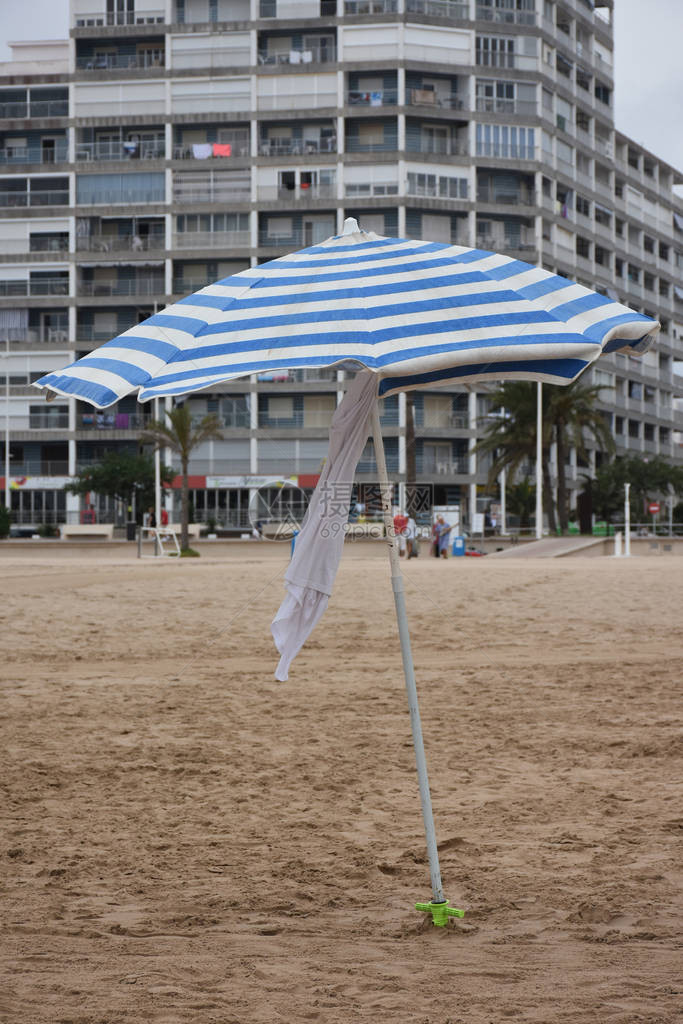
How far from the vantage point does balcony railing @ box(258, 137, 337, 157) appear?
67.9m

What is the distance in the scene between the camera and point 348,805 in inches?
275

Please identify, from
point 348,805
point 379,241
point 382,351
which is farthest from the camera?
point 348,805

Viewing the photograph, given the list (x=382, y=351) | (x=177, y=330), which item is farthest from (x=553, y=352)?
(x=177, y=330)

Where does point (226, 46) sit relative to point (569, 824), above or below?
above

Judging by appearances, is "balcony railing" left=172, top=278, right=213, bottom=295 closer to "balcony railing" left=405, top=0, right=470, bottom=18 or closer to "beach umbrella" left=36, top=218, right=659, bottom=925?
"balcony railing" left=405, top=0, right=470, bottom=18

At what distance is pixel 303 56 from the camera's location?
67562 millimetres

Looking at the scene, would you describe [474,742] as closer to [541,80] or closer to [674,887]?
[674,887]

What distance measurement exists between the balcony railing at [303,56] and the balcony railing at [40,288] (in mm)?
18132

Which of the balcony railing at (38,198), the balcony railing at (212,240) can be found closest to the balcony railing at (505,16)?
the balcony railing at (212,240)

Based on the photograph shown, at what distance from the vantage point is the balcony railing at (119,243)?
6850 cm

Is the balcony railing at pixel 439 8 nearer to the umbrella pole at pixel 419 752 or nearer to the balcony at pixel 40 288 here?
the balcony at pixel 40 288

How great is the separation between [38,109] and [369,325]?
73.6 metres

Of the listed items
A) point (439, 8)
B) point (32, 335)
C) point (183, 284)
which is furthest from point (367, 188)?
point (32, 335)

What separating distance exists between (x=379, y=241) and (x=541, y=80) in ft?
234
